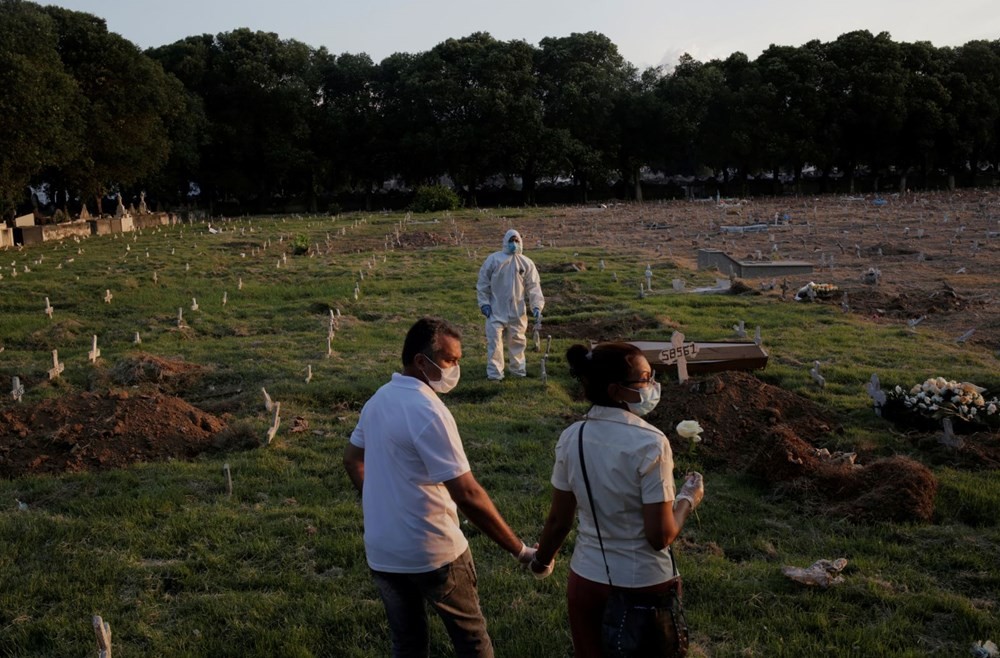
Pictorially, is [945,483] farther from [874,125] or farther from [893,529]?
[874,125]

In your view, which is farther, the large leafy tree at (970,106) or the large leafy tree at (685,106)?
the large leafy tree at (970,106)

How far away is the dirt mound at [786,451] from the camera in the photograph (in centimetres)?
642

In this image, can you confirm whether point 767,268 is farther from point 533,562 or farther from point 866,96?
point 866,96

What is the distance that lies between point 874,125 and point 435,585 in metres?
60.8

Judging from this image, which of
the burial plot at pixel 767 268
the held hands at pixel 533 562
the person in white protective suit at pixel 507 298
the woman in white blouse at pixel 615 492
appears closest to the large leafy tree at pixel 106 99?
the burial plot at pixel 767 268

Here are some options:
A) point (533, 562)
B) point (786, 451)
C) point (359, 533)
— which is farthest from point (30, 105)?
point (533, 562)

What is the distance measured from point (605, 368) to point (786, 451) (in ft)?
14.3

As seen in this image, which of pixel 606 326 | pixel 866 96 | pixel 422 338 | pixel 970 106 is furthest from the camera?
pixel 970 106

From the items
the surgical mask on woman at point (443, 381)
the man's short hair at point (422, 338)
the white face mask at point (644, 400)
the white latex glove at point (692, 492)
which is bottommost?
the white latex glove at point (692, 492)

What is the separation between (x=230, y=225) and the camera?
3828 centimetres

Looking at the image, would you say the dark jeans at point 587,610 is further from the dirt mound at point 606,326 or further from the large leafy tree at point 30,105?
the large leafy tree at point 30,105

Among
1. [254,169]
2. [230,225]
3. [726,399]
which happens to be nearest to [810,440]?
[726,399]

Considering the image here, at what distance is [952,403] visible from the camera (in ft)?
27.3

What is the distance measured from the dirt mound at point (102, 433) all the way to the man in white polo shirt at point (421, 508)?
533 centimetres
